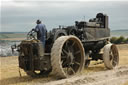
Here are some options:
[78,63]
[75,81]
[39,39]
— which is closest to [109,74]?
[78,63]

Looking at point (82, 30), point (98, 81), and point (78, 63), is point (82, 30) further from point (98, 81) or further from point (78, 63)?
point (98, 81)

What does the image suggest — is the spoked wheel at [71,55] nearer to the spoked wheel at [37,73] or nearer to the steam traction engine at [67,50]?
the steam traction engine at [67,50]

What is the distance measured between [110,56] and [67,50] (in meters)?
3.58

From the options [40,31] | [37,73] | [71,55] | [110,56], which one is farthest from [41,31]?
[110,56]

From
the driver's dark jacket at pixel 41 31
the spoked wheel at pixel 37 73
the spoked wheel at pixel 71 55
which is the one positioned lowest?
the spoked wheel at pixel 37 73

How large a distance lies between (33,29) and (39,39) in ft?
1.69

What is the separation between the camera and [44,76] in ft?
40.0

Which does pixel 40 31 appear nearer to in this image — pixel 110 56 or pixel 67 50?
pixel 67 50

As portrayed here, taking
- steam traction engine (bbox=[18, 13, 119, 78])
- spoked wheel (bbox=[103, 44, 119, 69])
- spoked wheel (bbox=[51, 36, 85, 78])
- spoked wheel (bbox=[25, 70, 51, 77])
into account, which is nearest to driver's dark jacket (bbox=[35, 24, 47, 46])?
steam traction engine (bbox=[18, 13, 119, 78])

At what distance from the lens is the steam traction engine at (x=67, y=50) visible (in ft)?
35.0

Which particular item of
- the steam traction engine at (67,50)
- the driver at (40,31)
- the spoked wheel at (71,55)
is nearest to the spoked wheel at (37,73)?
the steam traction engine at (67,50)

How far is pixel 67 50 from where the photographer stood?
11859mm

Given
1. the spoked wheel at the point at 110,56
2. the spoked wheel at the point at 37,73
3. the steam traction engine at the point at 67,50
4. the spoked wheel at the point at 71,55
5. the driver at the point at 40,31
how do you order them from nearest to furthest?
1. the steam traction engine at the point at 67,50
2. the spoked wheel at the point at 71,55
3. the driver at the point at 40,31
4. the spoked wheel at the point at 37,73
5. the spoked wheel at the point at 110,56

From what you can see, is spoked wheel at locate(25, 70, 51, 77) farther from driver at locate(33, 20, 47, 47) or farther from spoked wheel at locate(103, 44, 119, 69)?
spoked wheel at locate(103, 44, 119, 69)
